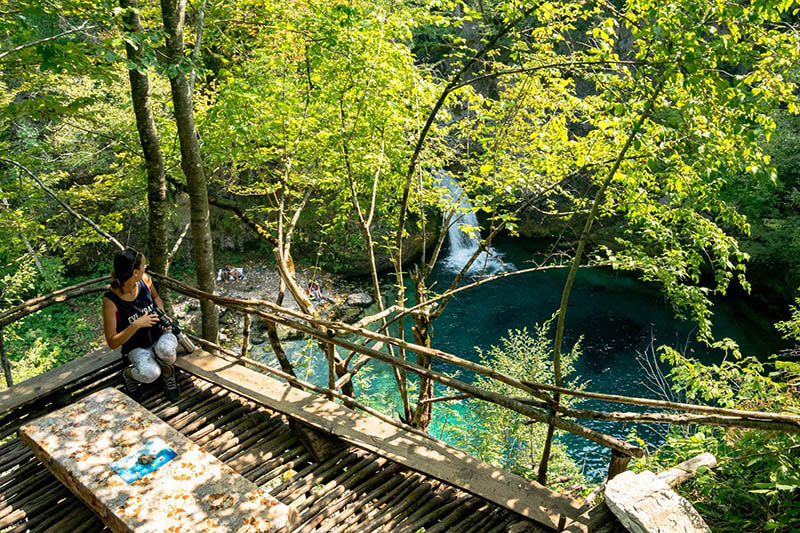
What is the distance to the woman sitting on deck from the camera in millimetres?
4035

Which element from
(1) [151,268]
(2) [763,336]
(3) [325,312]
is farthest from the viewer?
(3) [325,312]

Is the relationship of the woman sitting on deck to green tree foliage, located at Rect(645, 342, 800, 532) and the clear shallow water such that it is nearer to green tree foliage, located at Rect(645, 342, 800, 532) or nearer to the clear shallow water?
green tree foliage, located at Rect(645, 342, 800, 532)

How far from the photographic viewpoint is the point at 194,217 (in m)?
5.39

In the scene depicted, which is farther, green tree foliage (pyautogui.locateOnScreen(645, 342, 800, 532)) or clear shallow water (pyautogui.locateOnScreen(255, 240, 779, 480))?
clear shallow water (pyautogui.locateOnScreen(255, 240, 779, 480))

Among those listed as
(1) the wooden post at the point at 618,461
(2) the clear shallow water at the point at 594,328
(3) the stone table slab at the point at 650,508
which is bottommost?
(2) the clear shallow water at the point at 594,328

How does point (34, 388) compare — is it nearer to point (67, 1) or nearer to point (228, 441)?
point (228, 441)

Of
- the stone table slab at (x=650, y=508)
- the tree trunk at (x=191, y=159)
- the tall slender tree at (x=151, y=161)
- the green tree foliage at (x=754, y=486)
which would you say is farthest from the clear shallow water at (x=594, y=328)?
the stone table slab at (x=650, y=508)

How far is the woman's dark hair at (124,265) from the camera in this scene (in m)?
3.96

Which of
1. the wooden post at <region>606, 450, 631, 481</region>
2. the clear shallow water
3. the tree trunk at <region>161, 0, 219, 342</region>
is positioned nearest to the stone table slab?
the wooden post at <region>606, 450, 631, 481</region>

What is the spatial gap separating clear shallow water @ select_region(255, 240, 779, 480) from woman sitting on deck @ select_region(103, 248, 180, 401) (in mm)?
8238

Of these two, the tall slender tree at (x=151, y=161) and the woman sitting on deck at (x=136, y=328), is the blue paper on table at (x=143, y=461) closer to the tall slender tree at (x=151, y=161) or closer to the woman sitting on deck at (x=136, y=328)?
the woman sitting on deck at (x=136, y=328)

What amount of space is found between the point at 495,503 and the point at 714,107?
324 centimetres

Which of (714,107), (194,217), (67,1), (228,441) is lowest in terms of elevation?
(228,441)

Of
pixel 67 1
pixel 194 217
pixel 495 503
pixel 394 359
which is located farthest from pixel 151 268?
pixel 495 503
